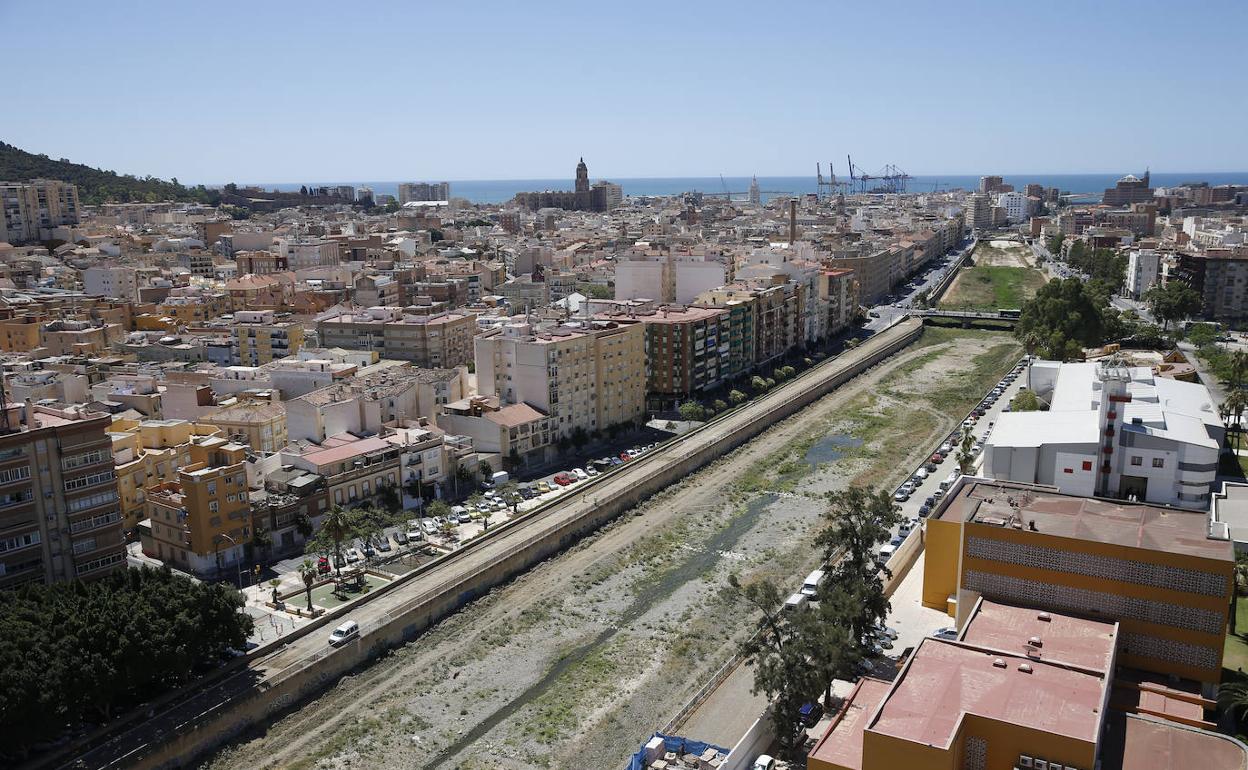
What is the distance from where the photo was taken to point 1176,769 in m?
12.6

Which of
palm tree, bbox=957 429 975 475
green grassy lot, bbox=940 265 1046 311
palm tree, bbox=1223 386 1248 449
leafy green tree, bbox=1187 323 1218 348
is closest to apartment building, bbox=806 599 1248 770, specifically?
palm tree, bbox=957 429 975 475

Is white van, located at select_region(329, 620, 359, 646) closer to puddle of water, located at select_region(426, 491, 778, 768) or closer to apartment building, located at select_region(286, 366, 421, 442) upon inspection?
puddle of water, located at select_region(426, 491, 778, 768)

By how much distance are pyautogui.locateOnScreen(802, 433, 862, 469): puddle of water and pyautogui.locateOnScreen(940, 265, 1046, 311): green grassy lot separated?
31.4 metres

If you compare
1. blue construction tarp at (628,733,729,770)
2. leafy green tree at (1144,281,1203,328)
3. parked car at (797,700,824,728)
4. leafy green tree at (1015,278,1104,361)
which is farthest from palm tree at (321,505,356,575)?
leafy green tree at (1144,281,1203,328)

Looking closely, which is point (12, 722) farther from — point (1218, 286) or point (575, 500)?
point (1218, 286)

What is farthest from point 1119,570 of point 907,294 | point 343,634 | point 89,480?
point 907,294

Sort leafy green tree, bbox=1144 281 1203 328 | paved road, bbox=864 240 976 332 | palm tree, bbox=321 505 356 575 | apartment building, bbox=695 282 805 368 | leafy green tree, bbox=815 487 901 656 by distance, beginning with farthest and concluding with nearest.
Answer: paved road, bbox=864 240 976 332
leafy green tree, bbox=1144 281 1203 328
apartment building, bbox=695 282 805 368
palm tree, bbox=321 505 356 575
leafy green tree, bbox=815 487 901 656

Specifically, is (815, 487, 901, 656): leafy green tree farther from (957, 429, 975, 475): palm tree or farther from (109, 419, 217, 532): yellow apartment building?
(109, 419, 217, 532): yellow apartment building

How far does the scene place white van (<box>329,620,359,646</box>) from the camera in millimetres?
18047

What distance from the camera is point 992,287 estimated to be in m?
72.2

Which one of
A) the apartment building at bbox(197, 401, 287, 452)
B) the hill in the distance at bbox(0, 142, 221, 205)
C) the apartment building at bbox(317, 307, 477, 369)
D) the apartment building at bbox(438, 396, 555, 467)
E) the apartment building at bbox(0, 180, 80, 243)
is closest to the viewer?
the apartment building at bbox(197, 401, 287, 452)

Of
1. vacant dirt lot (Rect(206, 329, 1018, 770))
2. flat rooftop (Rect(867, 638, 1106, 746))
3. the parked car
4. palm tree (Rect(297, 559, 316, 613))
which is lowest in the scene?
vacant dirt lot (Rect(206, 329, 1018, 770))

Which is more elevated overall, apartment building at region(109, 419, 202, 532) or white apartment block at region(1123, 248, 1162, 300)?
white apartment block at region(1123, 248, 1162, 300)

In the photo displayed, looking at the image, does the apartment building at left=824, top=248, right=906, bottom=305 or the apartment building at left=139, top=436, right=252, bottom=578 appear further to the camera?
the apartment building at left=824, top=248, right=906, bottom=305
